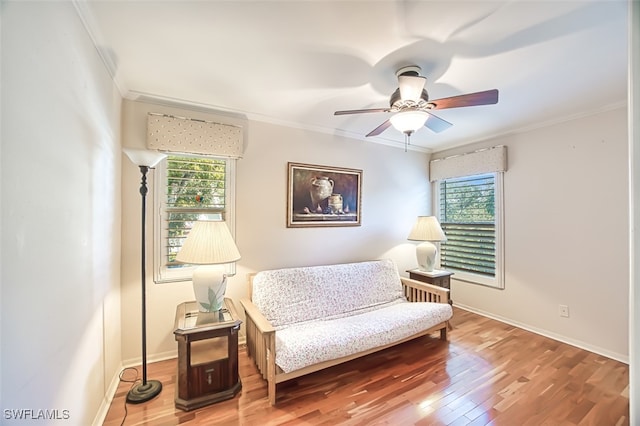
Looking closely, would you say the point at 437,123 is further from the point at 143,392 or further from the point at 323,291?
the point at 143,392

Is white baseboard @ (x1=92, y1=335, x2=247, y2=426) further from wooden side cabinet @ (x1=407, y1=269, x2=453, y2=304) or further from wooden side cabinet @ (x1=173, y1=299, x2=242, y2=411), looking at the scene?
wooden side cabinet @ (x1=407, y1=269, x2=453, y2=304)

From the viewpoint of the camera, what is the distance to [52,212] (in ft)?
3.79

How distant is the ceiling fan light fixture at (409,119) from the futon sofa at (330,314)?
168 centimetres

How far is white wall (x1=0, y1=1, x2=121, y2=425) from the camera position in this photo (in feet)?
2.96

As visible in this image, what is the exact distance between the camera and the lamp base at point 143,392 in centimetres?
188

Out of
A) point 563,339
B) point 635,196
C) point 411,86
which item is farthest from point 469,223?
point 635,196

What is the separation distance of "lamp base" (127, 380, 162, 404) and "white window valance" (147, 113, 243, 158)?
1.91m

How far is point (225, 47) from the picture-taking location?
5.58 feet

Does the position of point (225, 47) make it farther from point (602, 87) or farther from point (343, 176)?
point (602, 87)

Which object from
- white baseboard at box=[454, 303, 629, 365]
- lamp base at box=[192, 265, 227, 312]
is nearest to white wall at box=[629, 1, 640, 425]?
lamp base at box=[192, 265, 227, 312]

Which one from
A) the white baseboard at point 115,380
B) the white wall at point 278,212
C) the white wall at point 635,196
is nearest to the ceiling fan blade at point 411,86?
the white wall at point 635,196

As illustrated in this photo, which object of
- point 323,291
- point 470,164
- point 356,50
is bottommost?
point 323,291

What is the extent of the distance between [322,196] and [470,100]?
5.97 ft

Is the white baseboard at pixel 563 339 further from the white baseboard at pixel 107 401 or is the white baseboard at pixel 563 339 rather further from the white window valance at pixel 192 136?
the white baseboard at pixel 107 401
